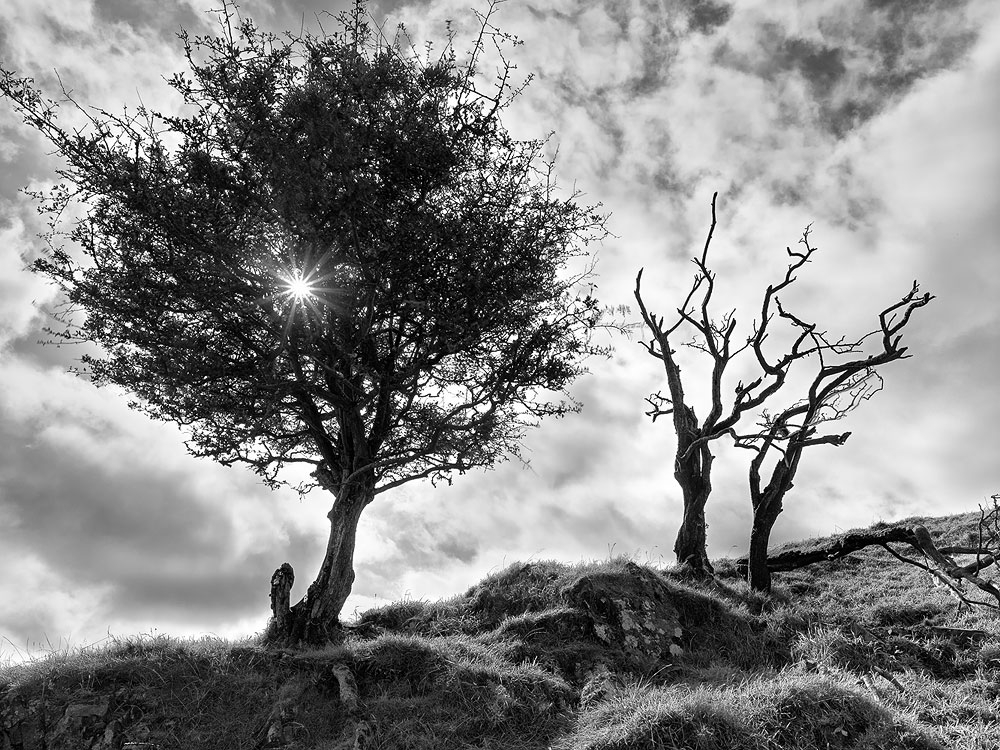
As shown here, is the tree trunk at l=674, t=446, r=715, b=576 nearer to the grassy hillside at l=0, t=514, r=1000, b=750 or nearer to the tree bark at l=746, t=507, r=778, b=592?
the tree bark at l=746, t=507, r=778, b=592

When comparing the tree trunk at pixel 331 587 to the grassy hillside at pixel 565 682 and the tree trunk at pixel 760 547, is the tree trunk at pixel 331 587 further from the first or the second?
the tree trunk at pixel 760 547

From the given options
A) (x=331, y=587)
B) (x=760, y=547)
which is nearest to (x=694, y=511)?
(x=760, y=547)

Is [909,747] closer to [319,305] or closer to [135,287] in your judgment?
[319,305]

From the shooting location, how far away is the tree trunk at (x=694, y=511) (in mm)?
19141

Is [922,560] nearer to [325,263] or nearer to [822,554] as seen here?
[822,554]

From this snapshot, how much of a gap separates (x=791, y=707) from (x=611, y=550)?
6800 mm

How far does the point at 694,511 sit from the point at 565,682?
9.25 m

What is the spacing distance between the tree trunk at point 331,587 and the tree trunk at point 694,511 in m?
9.16

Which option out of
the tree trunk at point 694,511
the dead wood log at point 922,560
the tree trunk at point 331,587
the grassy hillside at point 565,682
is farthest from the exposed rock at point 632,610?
the dead wood log at point 922,560

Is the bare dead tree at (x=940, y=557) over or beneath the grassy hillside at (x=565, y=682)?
over

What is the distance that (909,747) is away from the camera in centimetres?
969

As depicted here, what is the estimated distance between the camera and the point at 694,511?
19.8m

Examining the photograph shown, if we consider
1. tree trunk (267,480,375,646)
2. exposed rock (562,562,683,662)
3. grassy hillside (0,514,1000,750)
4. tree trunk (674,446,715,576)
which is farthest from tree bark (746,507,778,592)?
tree trunk (267,480,375,646)

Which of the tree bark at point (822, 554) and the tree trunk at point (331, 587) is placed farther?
the tree bark at point (822, 554)
